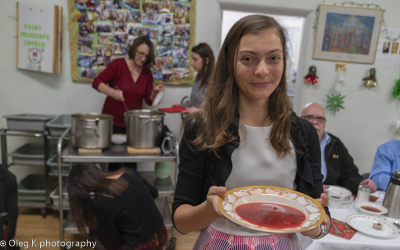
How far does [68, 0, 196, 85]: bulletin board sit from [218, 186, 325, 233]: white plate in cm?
248

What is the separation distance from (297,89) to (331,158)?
1.30 meters

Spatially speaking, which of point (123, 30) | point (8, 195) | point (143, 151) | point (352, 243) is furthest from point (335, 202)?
point (123, 30)

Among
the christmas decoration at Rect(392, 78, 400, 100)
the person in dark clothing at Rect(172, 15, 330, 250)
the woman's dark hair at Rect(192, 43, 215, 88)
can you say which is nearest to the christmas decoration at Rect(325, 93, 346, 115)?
the christmas decoration at Rect(392, 78, 400, 100)

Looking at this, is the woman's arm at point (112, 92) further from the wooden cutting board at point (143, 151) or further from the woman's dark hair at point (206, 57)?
the woman's dark hair at point (206, 57)

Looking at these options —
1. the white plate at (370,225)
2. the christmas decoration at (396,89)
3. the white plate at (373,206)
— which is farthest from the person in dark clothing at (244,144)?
the christmas decoration at (396,89)

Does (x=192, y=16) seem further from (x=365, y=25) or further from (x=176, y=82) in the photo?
(x=365, y=25)

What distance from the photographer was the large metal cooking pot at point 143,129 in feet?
7.14

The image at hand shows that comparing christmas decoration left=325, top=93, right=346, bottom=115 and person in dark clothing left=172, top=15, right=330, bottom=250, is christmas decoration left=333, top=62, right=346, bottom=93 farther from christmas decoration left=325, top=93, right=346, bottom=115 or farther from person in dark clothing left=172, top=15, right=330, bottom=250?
person in dark clothing left=172, top=15, right=330, bottom=250

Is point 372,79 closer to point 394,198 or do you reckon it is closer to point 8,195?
point 394,198

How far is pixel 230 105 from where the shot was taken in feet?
2.86

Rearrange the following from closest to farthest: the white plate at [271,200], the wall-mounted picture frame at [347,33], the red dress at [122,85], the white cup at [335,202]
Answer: the white plate at [271,200], the white cup at [335,202], the red dress at [122,85], the wall-mounted picture frame at [347,33]

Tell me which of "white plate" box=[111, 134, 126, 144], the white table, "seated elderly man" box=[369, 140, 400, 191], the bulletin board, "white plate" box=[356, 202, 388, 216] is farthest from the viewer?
the bulletin board

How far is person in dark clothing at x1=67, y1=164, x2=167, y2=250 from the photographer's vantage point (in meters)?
1.72

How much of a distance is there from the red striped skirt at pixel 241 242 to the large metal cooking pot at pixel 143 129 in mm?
1395
